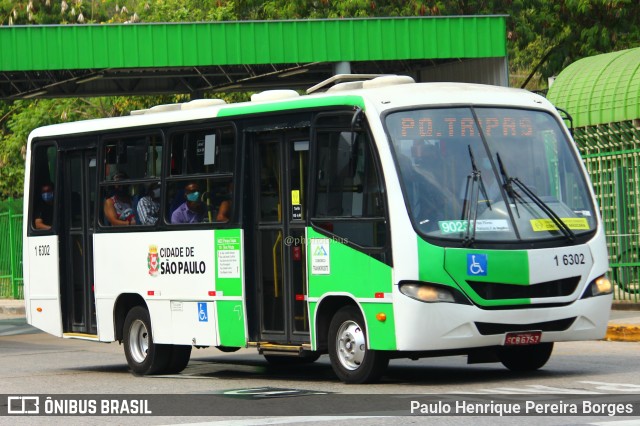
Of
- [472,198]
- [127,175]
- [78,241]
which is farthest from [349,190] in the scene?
[78,241]

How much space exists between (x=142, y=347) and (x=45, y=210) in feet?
8.75

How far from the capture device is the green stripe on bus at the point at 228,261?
1501 cm

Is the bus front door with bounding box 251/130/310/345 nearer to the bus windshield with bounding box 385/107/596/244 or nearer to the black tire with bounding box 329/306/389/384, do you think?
the black tire with bounding box 329/306/389/384

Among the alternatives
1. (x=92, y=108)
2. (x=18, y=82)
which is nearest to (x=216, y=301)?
(x=18, y=82)

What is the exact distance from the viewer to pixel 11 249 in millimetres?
36219

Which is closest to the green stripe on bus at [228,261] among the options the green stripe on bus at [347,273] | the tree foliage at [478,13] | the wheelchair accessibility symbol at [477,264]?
the green stripe on bus at [347,273]

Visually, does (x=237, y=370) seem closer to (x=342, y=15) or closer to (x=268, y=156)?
(x=268, y=156)

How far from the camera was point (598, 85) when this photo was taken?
2417 centimetres

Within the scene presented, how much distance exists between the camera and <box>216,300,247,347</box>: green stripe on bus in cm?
1496

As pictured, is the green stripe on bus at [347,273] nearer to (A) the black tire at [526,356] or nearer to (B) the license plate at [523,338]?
(B) the license plate at [523,338]

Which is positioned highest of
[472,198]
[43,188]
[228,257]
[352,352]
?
[43,188]

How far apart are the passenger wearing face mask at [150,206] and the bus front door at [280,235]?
69.1 inches

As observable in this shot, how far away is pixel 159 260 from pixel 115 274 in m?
0.93

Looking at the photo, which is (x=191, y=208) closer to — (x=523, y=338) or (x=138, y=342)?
(x=138, y=342)
